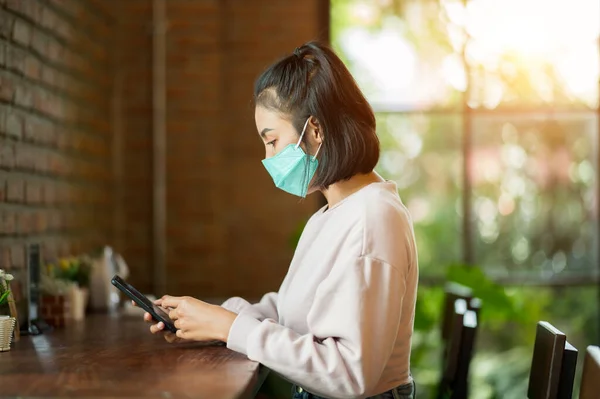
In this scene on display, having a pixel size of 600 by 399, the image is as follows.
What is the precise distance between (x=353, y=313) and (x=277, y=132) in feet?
1.56

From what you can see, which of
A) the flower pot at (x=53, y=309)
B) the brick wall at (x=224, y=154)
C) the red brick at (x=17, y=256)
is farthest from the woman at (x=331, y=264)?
the brick wall at (x=224, y=154)

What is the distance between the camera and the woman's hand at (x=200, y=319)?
1763 mm

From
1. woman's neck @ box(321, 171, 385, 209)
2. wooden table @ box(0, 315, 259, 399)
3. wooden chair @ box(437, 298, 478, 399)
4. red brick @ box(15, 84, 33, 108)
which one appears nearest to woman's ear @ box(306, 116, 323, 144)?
woman's neck @ box(321, 171, 385, 209)

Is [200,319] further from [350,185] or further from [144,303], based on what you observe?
[350,185]

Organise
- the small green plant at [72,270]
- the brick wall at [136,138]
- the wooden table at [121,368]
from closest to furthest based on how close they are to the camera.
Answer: the wooden table at [121,368] < the small green plant at [72,270] < the brick wall at [136,138]

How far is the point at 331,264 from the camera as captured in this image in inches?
68.4

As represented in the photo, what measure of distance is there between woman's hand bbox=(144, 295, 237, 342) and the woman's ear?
1.33 feet

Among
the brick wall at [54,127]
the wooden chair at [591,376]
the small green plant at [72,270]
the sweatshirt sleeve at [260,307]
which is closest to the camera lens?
the wooden chair at [591,376]

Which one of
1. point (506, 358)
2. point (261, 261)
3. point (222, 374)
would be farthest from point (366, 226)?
point (506, 358)

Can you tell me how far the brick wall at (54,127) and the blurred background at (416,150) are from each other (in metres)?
0.06

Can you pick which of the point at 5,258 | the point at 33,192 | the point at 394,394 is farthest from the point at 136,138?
the point at 394,394

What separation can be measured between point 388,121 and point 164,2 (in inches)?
49.8

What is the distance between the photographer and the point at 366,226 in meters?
1.65

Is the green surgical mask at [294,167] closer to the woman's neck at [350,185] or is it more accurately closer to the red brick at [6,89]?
the woman's neck at [350,185]
